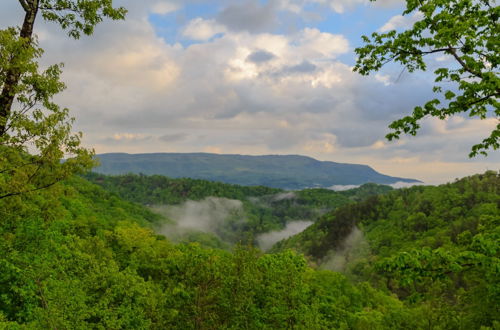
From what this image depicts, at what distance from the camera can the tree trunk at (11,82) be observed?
12391mm

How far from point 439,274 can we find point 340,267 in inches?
7107

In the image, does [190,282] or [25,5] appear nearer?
[25,5]

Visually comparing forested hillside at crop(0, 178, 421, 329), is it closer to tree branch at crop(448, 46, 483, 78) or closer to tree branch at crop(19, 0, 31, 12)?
tree branch at crop(19, 0, 31, 12)

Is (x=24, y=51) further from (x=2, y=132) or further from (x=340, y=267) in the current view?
(x=340, y=267)

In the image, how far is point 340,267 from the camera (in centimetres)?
17738

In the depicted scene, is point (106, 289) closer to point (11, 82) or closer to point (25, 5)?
point (11, 82)

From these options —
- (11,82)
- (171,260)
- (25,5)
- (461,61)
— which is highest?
(25,5)

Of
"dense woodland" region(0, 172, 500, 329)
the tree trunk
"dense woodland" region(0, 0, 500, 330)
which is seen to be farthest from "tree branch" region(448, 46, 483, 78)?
the tree trunk

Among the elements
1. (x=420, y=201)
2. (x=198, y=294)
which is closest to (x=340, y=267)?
(x=420, y=201)

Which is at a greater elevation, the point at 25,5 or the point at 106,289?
the point at 25,5

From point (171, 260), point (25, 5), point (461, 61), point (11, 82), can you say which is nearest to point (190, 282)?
point (171, 260)

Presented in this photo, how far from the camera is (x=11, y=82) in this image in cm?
1266

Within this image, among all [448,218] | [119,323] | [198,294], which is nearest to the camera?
[119,323]

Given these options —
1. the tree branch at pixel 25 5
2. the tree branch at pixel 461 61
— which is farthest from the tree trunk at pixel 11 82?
the tree branch at pixel 461 61
